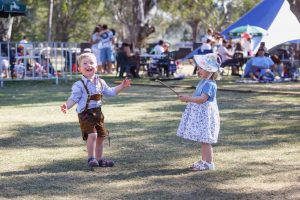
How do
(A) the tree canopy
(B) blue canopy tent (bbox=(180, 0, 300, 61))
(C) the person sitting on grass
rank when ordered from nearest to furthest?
1. (C) the person sitting on grass
2. (B) blue canopy tent (bbox=(180, 0, 300, 61))
3. (A) the tree canopy

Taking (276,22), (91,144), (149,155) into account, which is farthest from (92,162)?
(276,22)

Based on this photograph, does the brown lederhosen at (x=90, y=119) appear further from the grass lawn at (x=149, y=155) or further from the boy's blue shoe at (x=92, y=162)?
the grass lawn at (x=149, y=155)

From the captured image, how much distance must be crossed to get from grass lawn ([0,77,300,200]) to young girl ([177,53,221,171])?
0.21 metres

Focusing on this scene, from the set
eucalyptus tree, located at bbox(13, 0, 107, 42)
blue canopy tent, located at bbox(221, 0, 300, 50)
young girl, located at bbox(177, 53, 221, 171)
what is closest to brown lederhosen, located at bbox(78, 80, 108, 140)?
young girl, located at bbox(177, 53, 221, 171)

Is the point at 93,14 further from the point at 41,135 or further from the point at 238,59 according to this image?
the point at 41,135

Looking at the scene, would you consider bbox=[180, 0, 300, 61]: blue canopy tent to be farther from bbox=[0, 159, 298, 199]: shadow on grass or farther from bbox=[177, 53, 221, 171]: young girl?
bbox=[0, 159, 298, 199]: shadow on grass

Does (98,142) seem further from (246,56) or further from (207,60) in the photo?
(246,56)

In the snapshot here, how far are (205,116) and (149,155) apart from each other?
1.11 metres

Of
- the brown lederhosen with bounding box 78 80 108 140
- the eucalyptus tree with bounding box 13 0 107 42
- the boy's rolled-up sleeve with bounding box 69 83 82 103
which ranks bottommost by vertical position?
the brown lederhosen with bounding box 78 80 108 140

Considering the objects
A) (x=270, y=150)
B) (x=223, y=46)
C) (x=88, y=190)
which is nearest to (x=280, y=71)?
(x=223, y=46)

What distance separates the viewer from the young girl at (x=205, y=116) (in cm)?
697

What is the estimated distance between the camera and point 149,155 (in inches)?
307

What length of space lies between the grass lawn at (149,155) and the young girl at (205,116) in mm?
214

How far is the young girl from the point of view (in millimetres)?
6969
